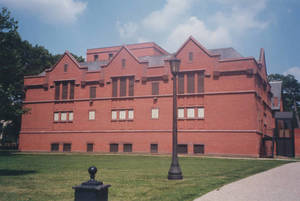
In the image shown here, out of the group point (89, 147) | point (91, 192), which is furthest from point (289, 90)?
point (91, 192)

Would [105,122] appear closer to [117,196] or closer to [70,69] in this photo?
[70,69]

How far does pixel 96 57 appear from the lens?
222 feet

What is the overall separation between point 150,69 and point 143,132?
7.46 m

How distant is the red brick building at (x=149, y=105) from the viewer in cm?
3384

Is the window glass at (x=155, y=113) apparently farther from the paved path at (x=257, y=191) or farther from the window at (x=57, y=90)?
the paved path at (x=257, y=191)

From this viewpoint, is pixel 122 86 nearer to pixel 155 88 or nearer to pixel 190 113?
pixel 155 88

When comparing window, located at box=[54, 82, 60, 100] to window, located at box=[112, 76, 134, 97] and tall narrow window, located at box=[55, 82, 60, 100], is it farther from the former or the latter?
window, located at box=[112, 76, 134, 97]

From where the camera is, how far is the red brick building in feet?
111

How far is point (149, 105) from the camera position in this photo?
3759cm

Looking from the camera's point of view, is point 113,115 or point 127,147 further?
point 113,115

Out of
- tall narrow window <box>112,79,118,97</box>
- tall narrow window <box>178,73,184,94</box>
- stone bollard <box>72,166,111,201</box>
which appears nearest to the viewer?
stone bollard <box>72,166,111,201</box>

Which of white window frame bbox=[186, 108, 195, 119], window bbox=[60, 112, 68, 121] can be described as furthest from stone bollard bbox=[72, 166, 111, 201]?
window bbox=[60, 112, 68, 121]

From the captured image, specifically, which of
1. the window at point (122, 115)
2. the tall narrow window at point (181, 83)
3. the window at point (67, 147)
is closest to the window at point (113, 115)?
the window at point (122, 115)

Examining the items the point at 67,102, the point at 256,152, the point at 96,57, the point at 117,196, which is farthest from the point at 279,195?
the point at 96,57
